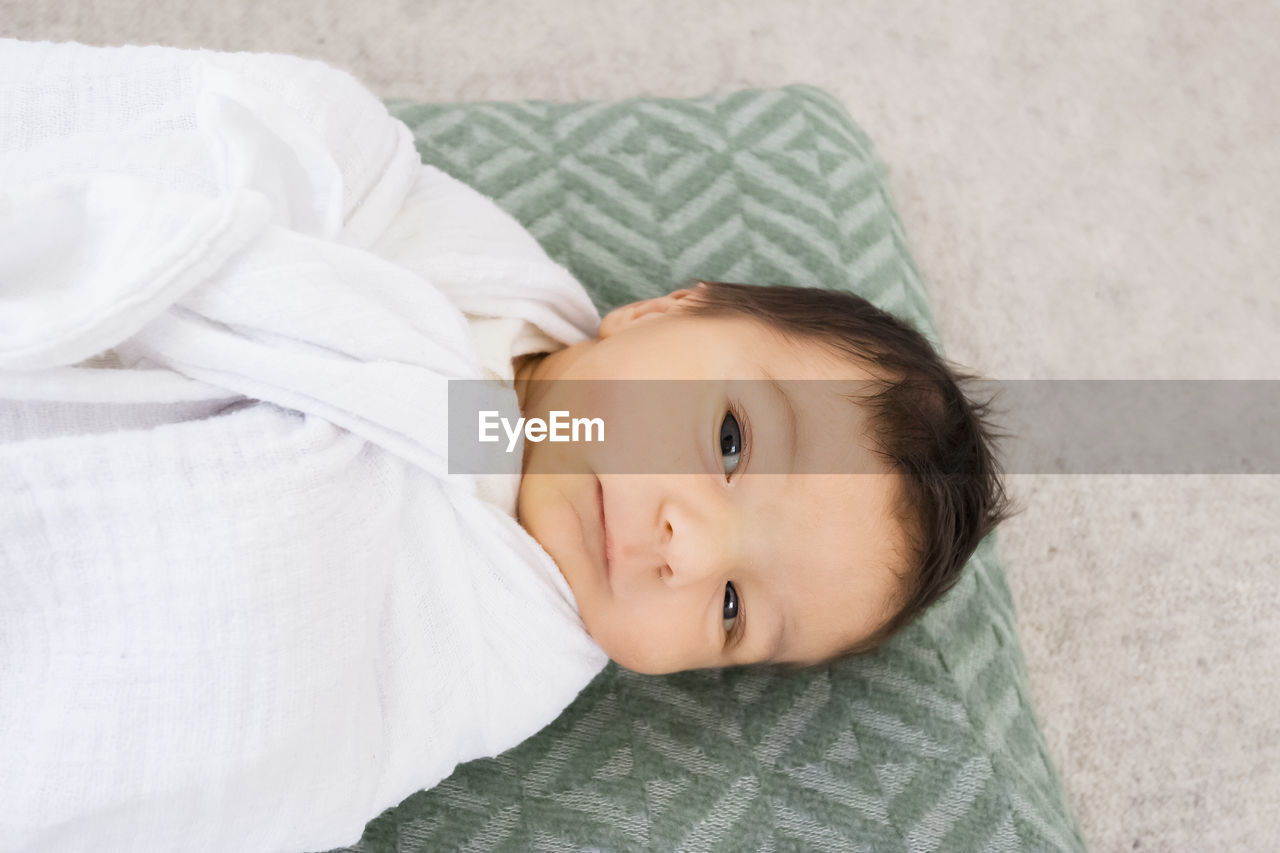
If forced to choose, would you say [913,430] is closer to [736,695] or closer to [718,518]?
[718,518]

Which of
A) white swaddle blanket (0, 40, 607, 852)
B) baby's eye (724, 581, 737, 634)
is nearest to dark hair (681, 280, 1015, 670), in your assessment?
baby's eye (724, 581, 737, 634)

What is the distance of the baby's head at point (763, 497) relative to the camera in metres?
0.70

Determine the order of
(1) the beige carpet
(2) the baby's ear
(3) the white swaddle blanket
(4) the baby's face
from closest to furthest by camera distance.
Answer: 1. (3) the white swaddle blanket
2. (4) the baby's face
3. (2) the baby's ear
4. (1) the beige carpet

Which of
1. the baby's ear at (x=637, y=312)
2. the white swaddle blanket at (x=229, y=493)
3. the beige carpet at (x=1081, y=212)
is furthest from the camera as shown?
the beige carpet at (x=1081, y=212)

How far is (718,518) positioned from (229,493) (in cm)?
32

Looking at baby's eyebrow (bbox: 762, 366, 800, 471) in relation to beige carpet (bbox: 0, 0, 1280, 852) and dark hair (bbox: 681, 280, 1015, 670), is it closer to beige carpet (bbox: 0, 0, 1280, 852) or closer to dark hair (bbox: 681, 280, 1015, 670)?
dark hair (bbox: 681, 280, 1015, 670)

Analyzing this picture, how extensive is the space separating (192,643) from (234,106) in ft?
1.17

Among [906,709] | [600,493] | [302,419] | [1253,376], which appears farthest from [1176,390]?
[302,419]

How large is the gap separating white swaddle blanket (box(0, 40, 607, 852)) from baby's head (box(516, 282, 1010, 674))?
0.06 m

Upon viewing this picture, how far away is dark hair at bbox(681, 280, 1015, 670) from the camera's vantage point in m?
0.73

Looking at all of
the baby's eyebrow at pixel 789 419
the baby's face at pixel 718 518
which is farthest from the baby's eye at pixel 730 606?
the baby's eyebrow at pixel 789 419

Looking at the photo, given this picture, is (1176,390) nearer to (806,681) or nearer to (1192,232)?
(1192,232)

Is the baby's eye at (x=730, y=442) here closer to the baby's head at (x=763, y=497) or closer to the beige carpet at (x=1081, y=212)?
the baby's head at (x=763, y=497)

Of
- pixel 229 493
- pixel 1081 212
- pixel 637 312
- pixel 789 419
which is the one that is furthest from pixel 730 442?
pixel 1081 212
